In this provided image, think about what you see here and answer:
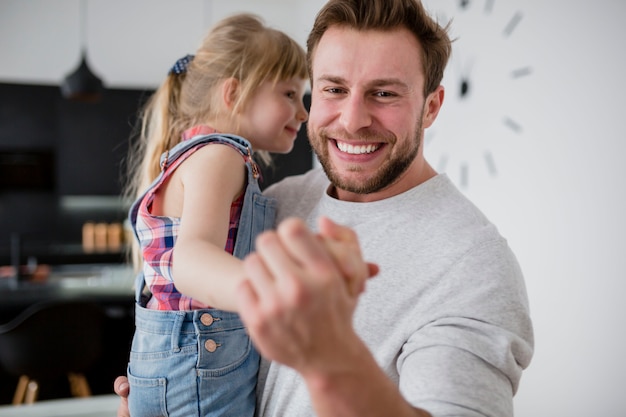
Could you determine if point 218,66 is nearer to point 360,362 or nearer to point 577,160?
point 360,362

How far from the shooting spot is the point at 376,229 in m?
1.24

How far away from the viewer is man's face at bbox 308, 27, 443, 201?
1.23 meters

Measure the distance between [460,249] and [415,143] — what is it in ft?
1.02

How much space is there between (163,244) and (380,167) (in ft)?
1.50

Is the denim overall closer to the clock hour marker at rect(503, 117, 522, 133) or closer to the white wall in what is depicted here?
the white wall

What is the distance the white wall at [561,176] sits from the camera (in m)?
2.67

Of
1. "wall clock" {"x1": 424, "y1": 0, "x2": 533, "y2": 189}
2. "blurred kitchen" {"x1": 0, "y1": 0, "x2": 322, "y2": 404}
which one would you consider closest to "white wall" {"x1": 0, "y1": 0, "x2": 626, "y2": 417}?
"wall clock" {"x1": 424, "y1": 0, "x2": 533, "y2": 189}

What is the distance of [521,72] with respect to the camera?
3.22 metres

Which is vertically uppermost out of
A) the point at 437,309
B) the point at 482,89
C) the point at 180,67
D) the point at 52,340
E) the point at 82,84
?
the point at 180,67

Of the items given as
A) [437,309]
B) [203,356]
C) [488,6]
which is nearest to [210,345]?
[203,356]

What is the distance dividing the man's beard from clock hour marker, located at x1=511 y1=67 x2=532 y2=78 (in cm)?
206

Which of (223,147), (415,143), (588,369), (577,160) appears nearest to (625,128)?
(577,160)

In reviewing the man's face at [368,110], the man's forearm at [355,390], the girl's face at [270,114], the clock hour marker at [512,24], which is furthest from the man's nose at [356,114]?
the clock hour marker at [512,24]

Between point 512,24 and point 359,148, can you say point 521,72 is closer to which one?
point 512,24
